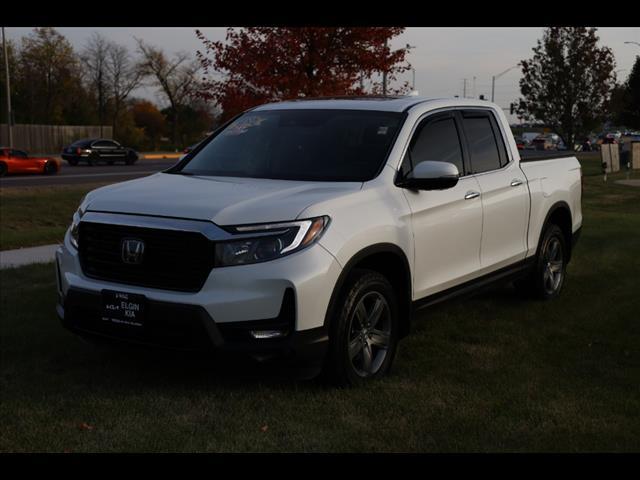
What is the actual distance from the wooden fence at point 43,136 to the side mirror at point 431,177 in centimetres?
4920

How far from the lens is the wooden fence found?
2007 inches

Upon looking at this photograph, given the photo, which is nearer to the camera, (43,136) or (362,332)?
(362,332)

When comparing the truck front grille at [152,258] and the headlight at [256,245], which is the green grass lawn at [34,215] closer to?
the truck front grille at [152,258]

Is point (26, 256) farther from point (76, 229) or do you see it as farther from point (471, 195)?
point (471, 195)

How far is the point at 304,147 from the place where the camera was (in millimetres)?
5828

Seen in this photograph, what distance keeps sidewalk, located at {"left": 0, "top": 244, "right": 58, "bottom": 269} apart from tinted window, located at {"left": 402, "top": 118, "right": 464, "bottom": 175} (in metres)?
5.90

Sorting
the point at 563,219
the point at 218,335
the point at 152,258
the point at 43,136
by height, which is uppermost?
the point at 43,136

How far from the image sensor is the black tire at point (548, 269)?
751 centimetres

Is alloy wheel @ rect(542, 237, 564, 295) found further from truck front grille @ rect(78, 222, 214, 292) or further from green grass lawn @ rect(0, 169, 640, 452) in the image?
truck front grille @ rect(78, 222, 214, 292)

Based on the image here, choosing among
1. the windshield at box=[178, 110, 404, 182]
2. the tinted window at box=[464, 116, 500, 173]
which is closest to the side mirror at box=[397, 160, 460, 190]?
the windshield at box=[178, 110, 404, 182]

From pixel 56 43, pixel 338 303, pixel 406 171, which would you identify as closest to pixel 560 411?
pixel 338 303

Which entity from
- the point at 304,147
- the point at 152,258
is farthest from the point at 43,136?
the point at 152,258

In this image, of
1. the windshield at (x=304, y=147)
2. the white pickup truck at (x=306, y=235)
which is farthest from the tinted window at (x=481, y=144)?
the windshield at (x=304, y=147)

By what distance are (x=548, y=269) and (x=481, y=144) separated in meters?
1.75
